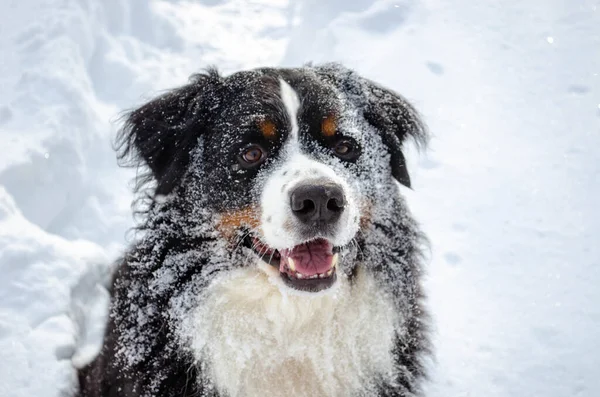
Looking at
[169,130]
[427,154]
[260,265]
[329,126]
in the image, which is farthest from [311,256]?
[427,154]

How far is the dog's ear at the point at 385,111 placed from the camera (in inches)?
131

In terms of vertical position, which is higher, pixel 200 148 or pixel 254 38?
pixel 200 148

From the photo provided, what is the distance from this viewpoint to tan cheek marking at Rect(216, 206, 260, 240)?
2.84m

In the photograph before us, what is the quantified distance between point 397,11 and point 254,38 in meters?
1.71

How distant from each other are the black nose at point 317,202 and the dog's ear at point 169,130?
779 mm

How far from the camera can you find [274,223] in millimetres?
2707

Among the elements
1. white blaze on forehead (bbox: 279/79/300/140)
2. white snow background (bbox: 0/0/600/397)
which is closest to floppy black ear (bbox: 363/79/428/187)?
white blaze on forehead (bbox: 279/79/300/140)

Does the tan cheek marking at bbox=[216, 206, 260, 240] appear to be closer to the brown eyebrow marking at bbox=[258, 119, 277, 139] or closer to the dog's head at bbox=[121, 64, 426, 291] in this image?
the dog's head at bbox=[121, 64, 426, 291]

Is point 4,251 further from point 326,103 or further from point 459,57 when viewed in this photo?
point 459,57

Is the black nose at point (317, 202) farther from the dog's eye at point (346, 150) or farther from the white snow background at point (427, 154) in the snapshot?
the white snow background at point (427, 154)

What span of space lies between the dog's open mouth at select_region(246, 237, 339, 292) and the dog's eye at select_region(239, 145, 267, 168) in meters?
0.35

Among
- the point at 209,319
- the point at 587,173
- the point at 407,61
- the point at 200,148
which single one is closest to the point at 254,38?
the point at 407,61

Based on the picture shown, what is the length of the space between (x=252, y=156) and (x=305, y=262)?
1.84ft

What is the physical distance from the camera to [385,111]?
3395 millimetres
